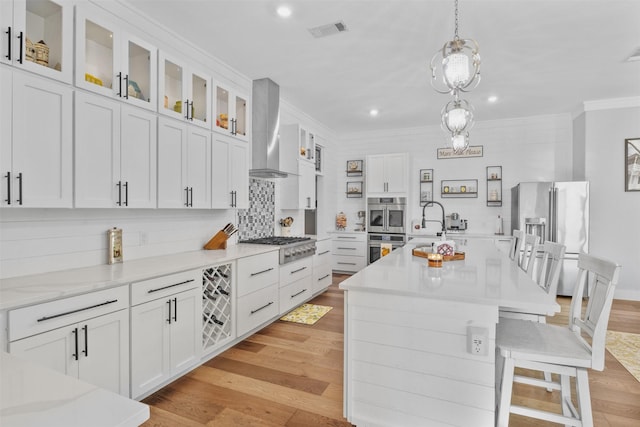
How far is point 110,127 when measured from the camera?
237 centimetres

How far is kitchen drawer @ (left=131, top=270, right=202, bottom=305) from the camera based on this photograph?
87.0 inches

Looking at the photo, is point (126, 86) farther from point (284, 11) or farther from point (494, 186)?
point (494, 186)

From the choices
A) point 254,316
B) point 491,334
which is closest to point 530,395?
point 491,334

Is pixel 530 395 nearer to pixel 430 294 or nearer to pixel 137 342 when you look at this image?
pixel 430 294

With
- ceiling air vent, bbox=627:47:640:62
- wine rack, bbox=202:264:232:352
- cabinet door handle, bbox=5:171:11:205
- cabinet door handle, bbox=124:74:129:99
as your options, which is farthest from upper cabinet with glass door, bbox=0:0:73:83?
ceiling air vent, bbox=627:47:640:62

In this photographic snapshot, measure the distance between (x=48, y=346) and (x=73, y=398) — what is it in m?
1.34

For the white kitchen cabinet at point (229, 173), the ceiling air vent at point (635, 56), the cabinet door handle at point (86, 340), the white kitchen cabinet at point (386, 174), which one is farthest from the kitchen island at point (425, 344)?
the white kitchen cabinet at point (386, 174)

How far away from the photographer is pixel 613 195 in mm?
5156

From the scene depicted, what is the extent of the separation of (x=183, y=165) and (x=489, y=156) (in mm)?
5477

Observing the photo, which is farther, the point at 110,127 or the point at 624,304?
the point at 624,304

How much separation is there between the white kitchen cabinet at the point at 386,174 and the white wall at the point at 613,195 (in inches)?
111

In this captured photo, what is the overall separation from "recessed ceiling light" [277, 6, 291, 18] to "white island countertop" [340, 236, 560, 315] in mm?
2219

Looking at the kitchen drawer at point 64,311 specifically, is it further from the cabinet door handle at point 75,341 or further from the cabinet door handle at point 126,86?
the cabinet door handle at point 126,86

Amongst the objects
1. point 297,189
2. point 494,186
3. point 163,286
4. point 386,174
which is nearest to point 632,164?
point 494,186
